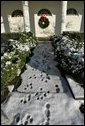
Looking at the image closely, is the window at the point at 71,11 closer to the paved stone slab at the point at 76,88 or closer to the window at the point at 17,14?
the window at the point at 17,14

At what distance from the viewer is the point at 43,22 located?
715 inches

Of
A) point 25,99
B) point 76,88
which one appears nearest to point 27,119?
point 25,99

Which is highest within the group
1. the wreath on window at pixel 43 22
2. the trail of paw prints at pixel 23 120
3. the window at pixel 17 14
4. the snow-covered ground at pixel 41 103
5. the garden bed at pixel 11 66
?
the window at pixel 17 14

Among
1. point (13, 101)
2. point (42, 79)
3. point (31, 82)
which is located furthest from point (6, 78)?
point (42, 79)

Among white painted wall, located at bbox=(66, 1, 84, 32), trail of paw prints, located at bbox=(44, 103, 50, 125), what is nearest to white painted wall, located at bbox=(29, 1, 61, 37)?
white painted wall, located at bbox=(66, 1, 84, 32)

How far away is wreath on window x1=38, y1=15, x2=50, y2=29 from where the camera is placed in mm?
17853

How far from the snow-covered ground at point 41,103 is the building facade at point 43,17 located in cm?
929

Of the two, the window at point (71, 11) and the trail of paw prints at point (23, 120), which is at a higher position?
the window at point (71, 11)

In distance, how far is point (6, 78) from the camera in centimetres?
757

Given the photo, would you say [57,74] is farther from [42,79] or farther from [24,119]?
[24,119]

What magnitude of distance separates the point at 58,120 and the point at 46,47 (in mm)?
9190

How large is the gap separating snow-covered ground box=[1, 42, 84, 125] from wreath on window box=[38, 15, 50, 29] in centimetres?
956

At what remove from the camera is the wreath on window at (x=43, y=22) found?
58.6ft

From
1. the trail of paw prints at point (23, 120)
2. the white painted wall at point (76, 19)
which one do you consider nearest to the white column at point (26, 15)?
the white painted wall at point (76, 19)
